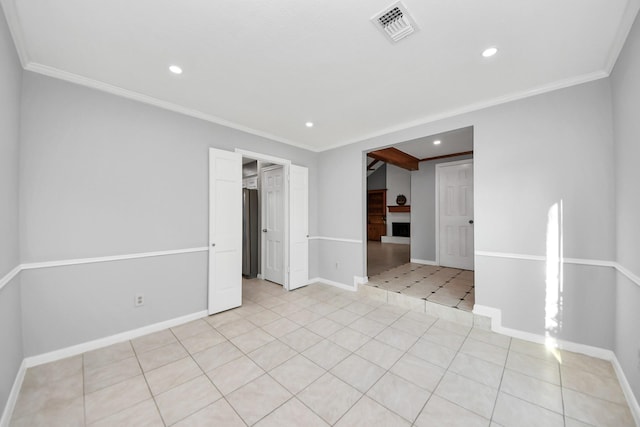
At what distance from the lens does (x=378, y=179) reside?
34.1ft

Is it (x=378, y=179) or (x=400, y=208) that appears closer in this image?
(x=400, y=208)

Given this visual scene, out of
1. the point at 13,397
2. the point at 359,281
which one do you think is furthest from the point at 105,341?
the point at 359,281

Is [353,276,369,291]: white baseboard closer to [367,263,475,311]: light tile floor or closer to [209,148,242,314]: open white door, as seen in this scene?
[367,263,475,311]: light tile floor

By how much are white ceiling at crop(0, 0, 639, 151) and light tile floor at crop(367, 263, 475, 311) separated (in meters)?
2.53

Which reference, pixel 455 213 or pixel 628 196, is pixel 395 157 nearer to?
pixel 455 213

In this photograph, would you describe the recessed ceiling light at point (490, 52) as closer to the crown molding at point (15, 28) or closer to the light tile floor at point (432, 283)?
the light tile floor at point (432, 283)

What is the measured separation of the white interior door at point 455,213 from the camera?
198 inches

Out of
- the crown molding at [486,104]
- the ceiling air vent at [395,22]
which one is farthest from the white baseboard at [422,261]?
the ceiling air vent at [395,22]

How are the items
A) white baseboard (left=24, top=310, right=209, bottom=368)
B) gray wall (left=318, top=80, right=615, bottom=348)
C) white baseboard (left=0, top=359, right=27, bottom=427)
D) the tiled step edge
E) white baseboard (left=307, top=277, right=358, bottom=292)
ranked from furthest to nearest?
white baseboard (left=307, top=277, right=358, bottom=292) → the tiled step edge → gray wall (left=318, top=80, right=615, bottom=348) → white baseboard (left=24, top=310, right=209, bottom=368) → white baseboard (left=0, top=359, right=27, bottom=427)

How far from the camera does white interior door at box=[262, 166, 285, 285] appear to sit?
4492mm

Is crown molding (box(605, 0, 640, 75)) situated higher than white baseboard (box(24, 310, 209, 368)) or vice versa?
crown molding (box(605, 0, 640, 75))

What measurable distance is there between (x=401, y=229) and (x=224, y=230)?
24.6ft

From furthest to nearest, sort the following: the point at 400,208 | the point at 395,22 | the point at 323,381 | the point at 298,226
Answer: the point at 400,208 → the point at 298,226 → the point at 323,381 → the point at 395,22

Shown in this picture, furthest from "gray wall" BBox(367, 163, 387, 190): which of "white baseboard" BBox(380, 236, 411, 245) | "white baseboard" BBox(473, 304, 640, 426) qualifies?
"white baseboard" BBox(473, 304, 640, 426)
